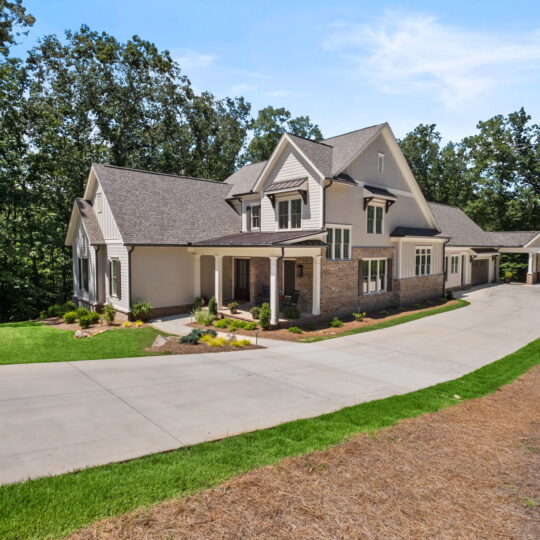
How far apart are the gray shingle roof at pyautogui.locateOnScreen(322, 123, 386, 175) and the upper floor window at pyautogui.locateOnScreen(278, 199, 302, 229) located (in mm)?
2337

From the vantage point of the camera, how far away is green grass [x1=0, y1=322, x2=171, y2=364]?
10976 millimetres

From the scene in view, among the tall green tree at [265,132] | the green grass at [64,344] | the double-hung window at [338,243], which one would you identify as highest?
the tall green tree at [265,132]

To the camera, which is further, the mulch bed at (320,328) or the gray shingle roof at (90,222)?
the gray shingle roof at (90,222)

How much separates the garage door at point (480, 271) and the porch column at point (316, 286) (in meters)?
21.4

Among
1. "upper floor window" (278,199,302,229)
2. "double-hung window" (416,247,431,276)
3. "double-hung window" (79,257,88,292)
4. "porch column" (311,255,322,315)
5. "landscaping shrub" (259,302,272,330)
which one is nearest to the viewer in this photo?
"landscaping shrub" (259,302,272,330)

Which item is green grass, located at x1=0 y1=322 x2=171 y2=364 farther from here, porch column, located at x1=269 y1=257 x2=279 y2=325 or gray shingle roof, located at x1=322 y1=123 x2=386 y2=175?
gray shingle roof, located at x1=322 y1=123 x2=386 y2=175

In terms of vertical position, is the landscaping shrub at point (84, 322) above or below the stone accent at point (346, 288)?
below

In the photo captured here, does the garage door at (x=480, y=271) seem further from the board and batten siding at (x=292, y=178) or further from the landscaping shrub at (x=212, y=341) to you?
the landscaping shrub at (x=212, y=341)

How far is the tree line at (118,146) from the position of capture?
23109 mm

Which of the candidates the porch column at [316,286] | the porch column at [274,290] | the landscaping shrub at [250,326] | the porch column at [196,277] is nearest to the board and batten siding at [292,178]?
the porch column at [316,286]

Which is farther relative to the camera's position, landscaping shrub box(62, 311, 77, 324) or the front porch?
landscaping shrub box(62, 311, 77, 324)

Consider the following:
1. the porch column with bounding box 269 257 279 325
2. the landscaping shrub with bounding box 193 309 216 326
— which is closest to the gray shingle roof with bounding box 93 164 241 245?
the landscaping shrub with bounding box 193 309 216 326

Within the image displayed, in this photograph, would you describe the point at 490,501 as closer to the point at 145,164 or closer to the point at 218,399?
the point at 218,399

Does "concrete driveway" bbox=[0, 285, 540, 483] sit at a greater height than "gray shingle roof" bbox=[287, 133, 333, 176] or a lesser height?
lesser
